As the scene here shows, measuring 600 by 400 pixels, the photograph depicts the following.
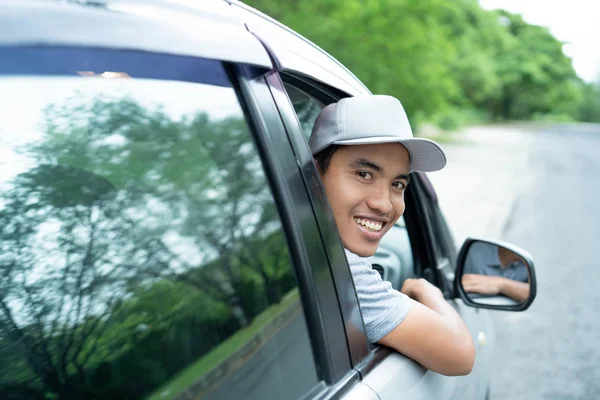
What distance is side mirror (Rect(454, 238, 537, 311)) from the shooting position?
206 cm

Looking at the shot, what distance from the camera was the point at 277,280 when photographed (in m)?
1.33

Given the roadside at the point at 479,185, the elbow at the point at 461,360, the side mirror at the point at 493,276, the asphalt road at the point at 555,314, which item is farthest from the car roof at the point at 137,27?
the roadside at the point at 479,185

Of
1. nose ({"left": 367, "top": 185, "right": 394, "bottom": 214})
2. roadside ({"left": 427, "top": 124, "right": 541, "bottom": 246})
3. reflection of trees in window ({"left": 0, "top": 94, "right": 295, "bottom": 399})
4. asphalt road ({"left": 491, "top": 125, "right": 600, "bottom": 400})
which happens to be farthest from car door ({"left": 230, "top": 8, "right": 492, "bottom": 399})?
roadside ({"left": 427, "top": 124, "right": 541, "bottom": 246})

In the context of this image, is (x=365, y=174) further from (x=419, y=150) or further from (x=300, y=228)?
(x=300, y=228)

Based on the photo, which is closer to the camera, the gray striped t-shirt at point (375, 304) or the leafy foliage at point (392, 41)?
the gray striped t-shirt at point (375, 304)

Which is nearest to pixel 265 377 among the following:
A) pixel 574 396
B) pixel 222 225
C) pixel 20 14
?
pixel 222 225

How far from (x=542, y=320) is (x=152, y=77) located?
510cm

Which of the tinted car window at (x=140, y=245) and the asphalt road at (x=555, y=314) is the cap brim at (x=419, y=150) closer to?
the tinted car window at (x=140, y=245)

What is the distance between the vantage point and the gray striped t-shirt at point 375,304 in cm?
145

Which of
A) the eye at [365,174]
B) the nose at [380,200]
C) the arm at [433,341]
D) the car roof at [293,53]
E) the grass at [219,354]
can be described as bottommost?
the arm at [433,341]

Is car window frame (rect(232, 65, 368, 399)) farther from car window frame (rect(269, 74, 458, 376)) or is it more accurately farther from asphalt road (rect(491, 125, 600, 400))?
asphalt road (rect(491, 125, 600, 400))

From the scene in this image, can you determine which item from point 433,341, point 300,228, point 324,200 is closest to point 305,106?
point 324,200

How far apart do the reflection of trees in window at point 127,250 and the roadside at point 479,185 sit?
3789 millimetres

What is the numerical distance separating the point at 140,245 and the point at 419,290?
929 mm
